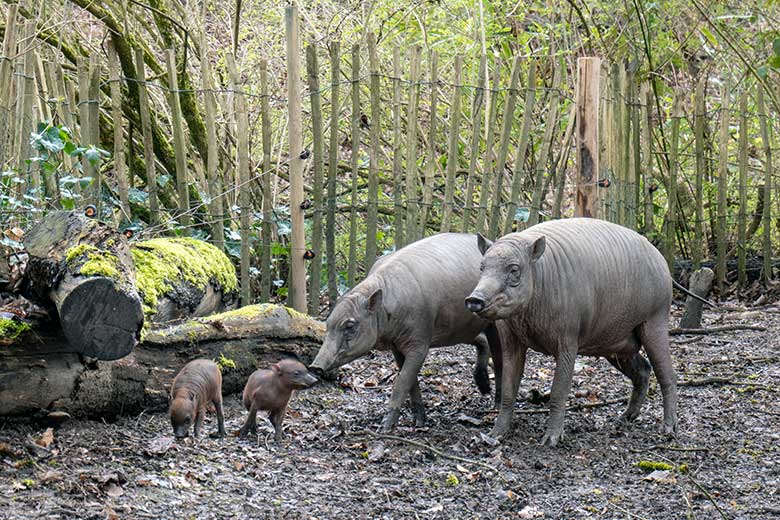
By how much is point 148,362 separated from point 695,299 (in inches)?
203

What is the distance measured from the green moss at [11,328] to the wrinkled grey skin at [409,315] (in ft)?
5.53

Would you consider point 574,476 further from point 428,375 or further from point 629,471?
point 428,375

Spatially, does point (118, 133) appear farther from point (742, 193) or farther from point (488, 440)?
point (742, 193)

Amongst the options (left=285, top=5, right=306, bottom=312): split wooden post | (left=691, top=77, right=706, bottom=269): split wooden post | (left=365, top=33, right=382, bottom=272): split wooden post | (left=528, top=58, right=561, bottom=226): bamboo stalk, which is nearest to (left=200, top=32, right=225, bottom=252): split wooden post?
(left=285, top=5, right=306, bottom=312): split wooden post

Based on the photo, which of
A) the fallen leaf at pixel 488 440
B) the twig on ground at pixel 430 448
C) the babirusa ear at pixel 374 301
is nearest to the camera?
the twig on ground at pixel 430 448

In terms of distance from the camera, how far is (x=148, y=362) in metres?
5.89

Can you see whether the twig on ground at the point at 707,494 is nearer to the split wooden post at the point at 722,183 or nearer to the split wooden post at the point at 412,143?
the split wooden post at the point at 412,143

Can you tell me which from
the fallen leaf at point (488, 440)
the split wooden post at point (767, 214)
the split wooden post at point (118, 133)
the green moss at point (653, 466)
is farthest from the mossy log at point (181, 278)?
the split wooden post at point (767, 214)

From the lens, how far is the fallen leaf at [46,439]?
4.86 meters

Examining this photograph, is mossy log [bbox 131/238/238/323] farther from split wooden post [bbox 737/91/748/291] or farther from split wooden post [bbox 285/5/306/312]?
split wooden post [bbox 737/91/748/291]

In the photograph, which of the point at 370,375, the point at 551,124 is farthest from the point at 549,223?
the point at 551,124

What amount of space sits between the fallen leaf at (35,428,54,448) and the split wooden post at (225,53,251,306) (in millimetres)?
3220

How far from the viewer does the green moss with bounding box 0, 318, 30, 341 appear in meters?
4.97

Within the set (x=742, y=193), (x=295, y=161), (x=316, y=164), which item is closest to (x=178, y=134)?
(x=295, y=161)
